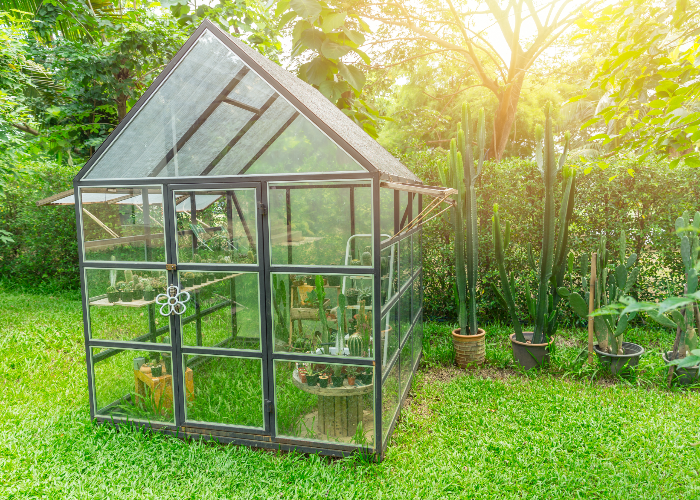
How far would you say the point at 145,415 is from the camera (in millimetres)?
3426

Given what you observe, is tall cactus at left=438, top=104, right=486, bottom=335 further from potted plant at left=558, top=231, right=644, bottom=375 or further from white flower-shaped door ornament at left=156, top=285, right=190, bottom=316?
white flower-shaped door ornament at left=156, top=285, right=190, bottom=316

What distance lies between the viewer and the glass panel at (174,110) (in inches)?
117

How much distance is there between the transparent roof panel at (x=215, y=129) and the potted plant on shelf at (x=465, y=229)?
2062mm

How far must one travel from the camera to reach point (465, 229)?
466 centimetres

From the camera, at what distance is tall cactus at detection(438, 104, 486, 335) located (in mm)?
4496

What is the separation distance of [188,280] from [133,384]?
1.01m

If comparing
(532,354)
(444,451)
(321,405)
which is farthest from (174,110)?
(532,354)

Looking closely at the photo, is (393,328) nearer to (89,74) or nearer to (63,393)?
(63,393)

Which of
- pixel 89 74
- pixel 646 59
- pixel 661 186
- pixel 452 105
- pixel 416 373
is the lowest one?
pixel 416 373

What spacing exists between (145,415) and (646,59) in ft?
14.0

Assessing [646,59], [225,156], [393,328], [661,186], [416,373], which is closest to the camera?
A: [646,59]

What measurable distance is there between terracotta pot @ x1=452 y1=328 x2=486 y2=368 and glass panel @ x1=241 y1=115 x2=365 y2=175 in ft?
8.68

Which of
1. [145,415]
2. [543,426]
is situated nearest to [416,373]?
[543,426]

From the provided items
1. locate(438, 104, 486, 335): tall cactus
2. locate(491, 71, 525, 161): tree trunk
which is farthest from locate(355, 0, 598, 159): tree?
locate(438, 104, 486, 335): tall cactus
